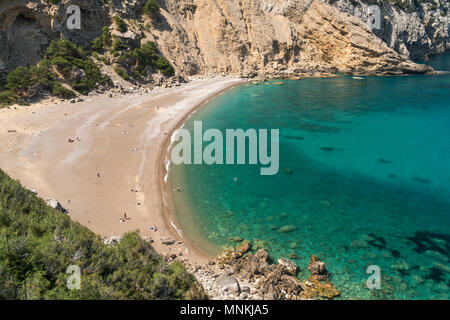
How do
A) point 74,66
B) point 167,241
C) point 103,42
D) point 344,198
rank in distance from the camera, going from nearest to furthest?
point 167,241
point 344,198
point 74,66
point 103,42

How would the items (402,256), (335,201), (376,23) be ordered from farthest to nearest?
(376,23)
(335,201)
(402,256)

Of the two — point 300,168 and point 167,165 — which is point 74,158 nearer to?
point 167,165

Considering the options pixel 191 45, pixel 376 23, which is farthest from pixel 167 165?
pixel 376 23

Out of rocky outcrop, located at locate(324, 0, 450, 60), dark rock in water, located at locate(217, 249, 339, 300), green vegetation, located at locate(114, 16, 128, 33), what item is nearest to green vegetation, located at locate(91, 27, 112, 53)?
green vegetation, located at locate(114, 16, 128, 33)

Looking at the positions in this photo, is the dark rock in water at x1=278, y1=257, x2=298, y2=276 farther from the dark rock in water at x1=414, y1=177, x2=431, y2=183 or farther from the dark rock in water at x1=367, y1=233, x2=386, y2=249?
the dark rock in water at x1=414, y1=177, x2=431, y2=183

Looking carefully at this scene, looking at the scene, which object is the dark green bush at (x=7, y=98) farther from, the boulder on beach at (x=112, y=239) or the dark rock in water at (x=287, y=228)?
the dark rock in water at (x=287, y=228)

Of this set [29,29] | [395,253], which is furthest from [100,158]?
[29,29]

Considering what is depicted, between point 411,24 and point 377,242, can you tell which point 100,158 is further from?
point 411,24
